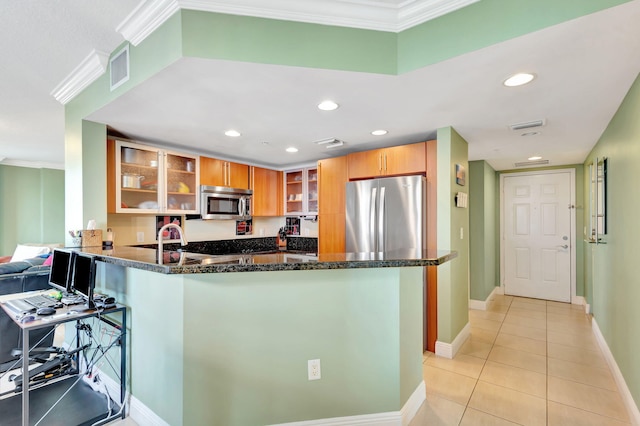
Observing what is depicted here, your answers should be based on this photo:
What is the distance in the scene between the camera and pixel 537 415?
2.14 metres

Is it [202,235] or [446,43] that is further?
[202,235]

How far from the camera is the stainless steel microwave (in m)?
4.07

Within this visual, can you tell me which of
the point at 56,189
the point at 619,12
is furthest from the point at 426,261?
the point at 56,189

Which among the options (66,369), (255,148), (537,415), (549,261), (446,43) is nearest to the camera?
(446,43)

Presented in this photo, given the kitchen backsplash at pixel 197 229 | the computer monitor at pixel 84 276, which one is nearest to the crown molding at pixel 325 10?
the computer monitor at pixel 84 276

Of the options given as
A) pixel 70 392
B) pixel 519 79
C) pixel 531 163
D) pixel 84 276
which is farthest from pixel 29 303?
pixel 531 163

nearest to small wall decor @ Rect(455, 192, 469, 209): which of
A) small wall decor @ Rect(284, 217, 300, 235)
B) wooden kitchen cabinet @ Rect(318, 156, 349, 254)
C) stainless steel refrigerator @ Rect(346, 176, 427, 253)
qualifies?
stainless steel refrigerator @ Rect(346, 176, 427, 253)

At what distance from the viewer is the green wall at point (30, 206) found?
5.98 meters

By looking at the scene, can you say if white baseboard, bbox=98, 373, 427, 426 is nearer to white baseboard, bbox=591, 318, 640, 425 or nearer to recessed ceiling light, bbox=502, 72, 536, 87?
white baseboard, bbox=591, 318, 640, 425

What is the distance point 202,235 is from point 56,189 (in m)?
4.32

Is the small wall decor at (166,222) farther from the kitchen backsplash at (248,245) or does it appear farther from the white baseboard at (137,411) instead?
the white baseboard at (137,411)

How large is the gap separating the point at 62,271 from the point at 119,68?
5.40 feet

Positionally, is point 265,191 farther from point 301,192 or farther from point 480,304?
point 480,304

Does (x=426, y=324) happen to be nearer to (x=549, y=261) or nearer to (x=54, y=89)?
(x=549, y=261)
